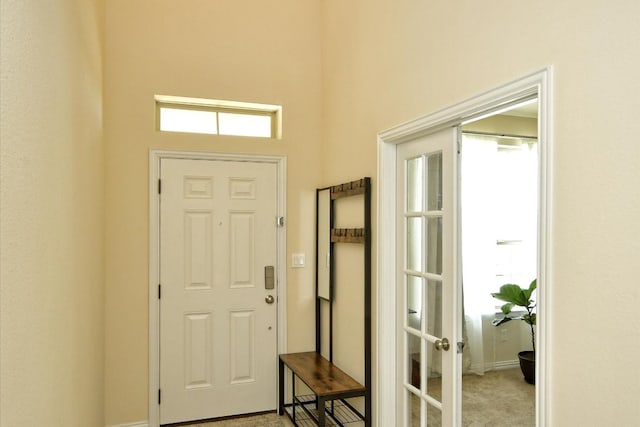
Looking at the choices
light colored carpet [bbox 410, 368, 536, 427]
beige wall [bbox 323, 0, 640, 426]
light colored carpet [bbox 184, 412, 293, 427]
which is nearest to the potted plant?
light colored carpet [bbox 410, 368, 536, 427]

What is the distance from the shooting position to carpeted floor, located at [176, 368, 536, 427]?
3.52 meters

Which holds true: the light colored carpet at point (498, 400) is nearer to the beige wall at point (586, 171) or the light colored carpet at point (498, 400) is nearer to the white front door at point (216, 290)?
the white front door at point (216, 290)

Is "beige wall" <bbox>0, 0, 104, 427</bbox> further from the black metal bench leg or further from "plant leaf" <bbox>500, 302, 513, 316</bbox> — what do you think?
"plant leaf" <bbox>500, 302, 513, 316</bbox>

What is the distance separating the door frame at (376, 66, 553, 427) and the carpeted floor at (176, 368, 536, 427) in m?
0.71

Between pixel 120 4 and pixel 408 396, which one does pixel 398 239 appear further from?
pixel 120 4

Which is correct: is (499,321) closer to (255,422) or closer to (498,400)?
(498,400)

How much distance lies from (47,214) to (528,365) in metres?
4.41

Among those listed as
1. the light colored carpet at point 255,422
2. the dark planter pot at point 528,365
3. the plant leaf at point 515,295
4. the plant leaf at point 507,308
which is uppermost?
the plant leaf at point 515,295

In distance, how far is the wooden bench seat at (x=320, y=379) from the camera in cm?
281

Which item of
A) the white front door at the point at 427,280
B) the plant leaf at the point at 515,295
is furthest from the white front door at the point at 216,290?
the plant leaf at the point at 515,295

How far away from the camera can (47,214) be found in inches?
63.6

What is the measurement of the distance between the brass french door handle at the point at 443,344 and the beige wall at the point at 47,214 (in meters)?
1.70

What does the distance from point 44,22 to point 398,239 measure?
6.65ft

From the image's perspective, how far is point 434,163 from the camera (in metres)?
2.45
